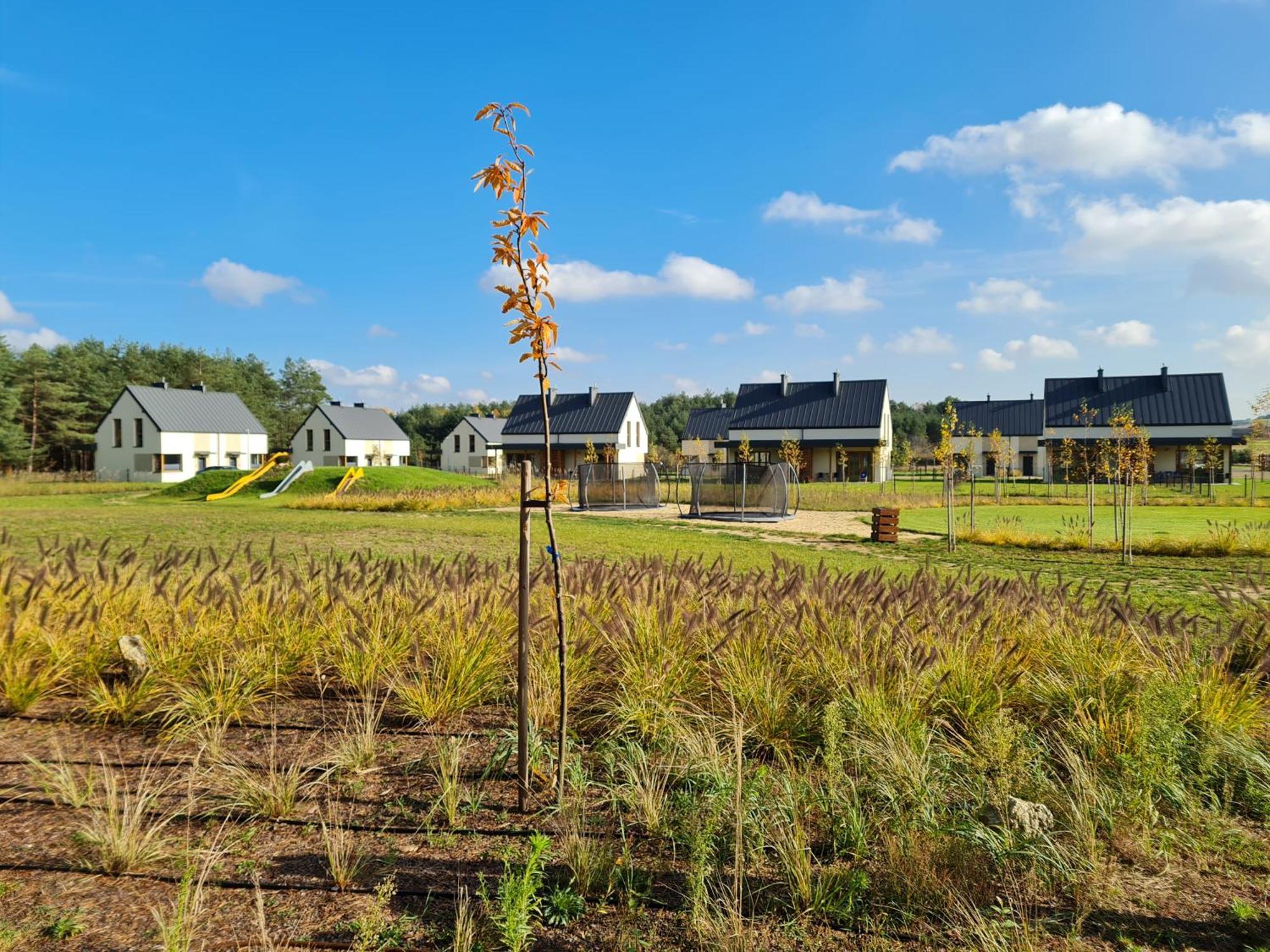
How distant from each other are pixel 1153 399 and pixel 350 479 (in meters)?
49.9

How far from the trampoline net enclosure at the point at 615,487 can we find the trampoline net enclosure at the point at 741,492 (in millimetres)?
2472

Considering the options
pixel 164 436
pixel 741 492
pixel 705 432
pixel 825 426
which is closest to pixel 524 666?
pixel 741 492

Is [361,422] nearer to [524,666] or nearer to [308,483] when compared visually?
[308,483]

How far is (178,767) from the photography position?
10.9ft

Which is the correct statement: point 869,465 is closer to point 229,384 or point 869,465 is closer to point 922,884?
point 922,884

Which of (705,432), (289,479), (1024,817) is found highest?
(705,432)

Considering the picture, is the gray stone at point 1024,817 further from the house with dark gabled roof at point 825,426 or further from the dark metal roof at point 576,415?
the dark metal roof at point 576,415

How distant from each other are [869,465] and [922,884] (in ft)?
162

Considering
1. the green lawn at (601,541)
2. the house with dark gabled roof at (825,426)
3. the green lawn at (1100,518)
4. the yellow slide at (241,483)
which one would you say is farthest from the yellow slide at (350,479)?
the house with dark gabled roof at (825,426)

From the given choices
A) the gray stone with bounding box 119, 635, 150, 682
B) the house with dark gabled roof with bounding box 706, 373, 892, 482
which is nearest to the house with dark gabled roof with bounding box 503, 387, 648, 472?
the house with dark gabled roof with bounding box 706, 373, 892, 482

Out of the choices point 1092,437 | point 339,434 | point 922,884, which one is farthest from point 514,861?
point 339,434

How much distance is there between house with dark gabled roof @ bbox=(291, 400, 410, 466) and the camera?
57.3 m

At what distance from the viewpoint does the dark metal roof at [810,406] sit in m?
50.4

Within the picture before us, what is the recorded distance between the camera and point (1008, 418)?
2160 inches
